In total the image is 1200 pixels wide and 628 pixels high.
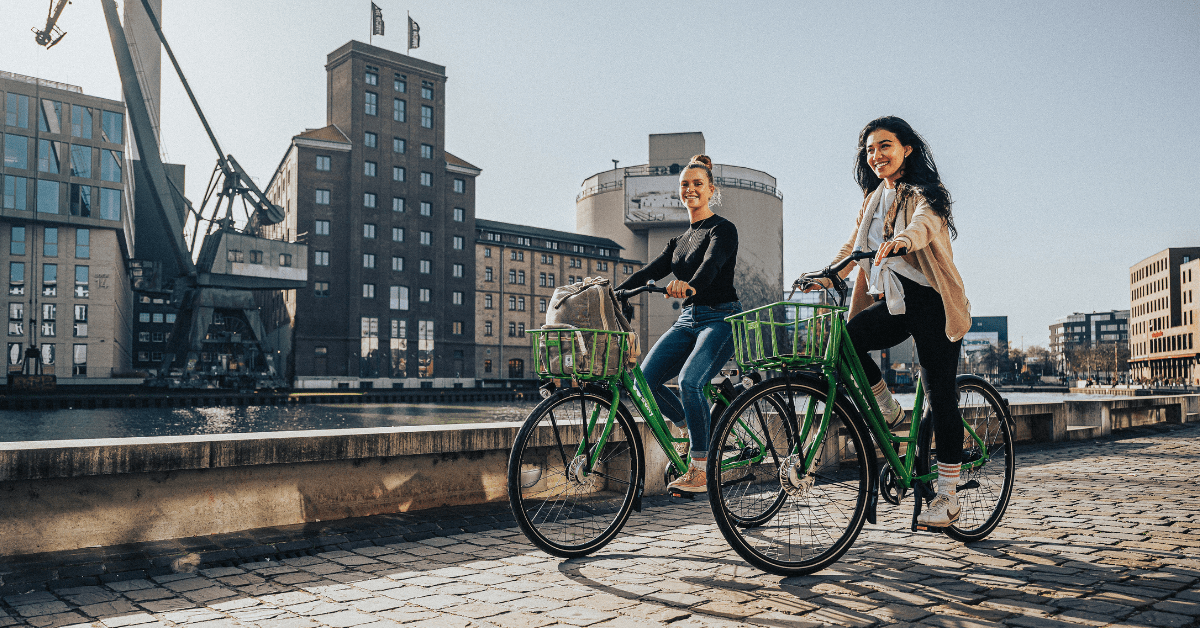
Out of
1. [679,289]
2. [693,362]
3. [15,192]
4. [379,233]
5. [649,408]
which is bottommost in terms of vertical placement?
[649,408]

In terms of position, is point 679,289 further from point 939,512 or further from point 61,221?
point 61,221

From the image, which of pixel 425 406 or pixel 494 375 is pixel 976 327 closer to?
pixel 494 375

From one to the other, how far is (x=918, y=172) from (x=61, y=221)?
8444 centimetres

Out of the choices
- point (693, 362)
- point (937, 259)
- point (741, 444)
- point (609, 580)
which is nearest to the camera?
point (609, 580)

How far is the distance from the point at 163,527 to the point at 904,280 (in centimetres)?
408

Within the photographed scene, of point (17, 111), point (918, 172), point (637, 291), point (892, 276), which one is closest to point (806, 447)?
point (892, 276)

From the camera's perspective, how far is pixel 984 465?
14.9 feet

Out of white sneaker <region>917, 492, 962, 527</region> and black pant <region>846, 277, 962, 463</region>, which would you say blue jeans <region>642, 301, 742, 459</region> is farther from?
white sneaker <region>917, 492, 962, 527</region>

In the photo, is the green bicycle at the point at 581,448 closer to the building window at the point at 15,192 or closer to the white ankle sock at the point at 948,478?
the white ankle sock at the point at 948,478

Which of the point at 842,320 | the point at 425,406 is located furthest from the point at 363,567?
the point at 425,406

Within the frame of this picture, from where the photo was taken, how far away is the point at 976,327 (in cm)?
13500

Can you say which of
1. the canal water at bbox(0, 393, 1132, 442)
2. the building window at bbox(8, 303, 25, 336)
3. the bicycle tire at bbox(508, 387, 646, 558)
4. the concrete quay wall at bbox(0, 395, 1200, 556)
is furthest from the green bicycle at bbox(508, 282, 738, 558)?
the building window at bbox(8, 303, 25, 336)

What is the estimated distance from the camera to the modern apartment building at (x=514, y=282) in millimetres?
87000

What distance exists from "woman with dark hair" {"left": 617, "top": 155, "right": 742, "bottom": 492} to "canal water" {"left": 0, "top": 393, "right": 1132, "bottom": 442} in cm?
2429
